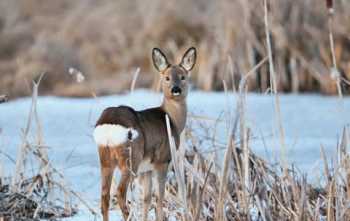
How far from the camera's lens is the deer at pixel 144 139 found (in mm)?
5691

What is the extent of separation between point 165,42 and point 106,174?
34.8 feet

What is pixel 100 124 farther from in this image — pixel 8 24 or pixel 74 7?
pixel 74 7

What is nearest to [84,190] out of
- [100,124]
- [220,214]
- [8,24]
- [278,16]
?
[100,124]

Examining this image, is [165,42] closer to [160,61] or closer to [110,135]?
[160,61]

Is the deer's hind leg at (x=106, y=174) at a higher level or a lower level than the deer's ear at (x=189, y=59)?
lower

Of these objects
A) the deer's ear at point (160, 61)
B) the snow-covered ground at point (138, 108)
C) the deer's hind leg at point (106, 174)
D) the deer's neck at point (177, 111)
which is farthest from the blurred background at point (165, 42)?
the deer's hind leg at point (106, 174)

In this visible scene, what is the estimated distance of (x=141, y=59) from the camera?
54.5ft

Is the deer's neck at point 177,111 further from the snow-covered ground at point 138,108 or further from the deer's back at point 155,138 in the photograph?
the snow-covered ground at point 138,108

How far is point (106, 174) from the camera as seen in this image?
18.9ft

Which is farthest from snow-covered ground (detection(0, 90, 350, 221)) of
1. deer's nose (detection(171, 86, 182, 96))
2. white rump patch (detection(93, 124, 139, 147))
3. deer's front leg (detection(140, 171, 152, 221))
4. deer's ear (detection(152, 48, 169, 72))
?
white rump patch (detection(93, 124, 139, 147))

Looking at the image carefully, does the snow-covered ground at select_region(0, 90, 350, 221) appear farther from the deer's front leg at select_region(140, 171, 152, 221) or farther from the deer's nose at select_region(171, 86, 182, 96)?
the deer's nose at select_region(171, 86, 182, 96)

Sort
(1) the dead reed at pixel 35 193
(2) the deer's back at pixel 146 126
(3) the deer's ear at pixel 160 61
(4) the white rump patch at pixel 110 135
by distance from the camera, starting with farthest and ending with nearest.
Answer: (3) the deer's ear at pixel 160 61
(1) the dead reed at pixel 35 193
(2) the deer's back at pixel 146 126
(4) the white rump patch at pixel 110 135

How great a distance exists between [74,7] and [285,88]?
24.9ft

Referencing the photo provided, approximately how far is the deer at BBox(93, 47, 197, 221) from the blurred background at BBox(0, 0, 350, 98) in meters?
5.30
